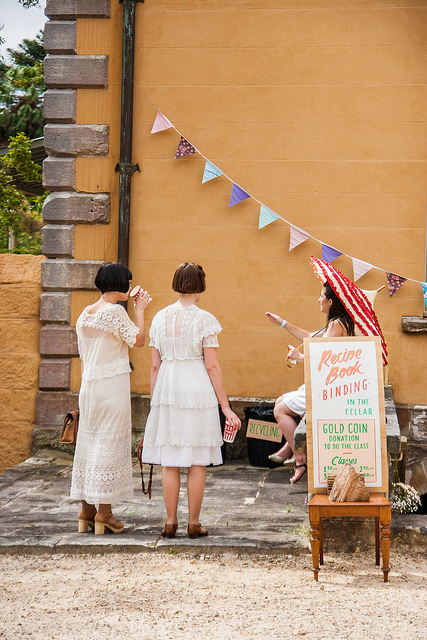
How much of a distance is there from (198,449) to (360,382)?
103 centimetres

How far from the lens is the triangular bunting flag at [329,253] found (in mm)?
6531

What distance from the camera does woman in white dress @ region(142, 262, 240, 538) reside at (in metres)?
4.23

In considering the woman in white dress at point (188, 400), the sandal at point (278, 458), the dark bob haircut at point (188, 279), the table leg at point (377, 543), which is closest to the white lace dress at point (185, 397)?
the woman in white dress at point (188, 400)

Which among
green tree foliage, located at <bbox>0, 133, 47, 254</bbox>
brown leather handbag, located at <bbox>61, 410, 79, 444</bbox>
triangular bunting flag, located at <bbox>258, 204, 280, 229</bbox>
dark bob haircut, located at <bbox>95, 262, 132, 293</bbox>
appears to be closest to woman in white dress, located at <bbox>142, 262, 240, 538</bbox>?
dark bob haircut, located at <bbox>95, 262, 132, 293</bbox>

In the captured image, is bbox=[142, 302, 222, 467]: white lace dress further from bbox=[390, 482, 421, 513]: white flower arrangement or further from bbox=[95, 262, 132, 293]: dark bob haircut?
bbox=[390, 482, 421, 513]: white flower arrangement

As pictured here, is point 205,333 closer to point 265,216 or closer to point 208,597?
point 208,597

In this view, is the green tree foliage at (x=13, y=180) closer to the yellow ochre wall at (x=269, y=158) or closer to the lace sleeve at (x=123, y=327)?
the yellow ochre wall at (x=269, y=158)

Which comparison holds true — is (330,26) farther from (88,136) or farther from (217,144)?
(88,136)

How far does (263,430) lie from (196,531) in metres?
2.13

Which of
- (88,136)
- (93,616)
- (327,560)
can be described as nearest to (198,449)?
(327,560)

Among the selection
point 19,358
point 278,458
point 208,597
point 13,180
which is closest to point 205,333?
point 208,597

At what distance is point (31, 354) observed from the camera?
22.7ft

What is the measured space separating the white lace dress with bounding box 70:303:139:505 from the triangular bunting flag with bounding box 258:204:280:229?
2.57 metres

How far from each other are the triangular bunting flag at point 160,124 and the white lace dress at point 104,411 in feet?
9.39
